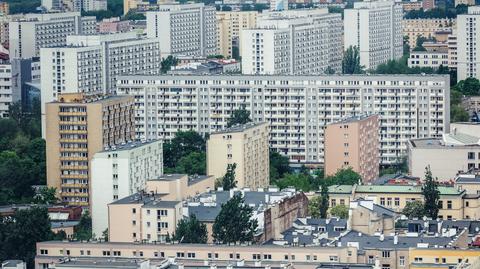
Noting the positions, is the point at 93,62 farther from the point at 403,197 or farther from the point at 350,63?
the point at 403,197

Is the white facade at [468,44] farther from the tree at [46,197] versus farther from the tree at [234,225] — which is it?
the tree at [234,225]

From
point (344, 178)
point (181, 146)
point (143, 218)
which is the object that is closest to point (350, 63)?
point (181, 146)

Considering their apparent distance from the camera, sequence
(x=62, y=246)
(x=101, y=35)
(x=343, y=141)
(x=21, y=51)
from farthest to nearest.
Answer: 1. (x=21, y=51)
2. (x=101, y=35)
3. (x=343, y=141)
4. (x=62, y=246)

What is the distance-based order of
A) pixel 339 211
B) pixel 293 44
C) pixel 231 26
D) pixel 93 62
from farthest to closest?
pixel 231 26
pixel 293 44
pixel 93 62
pixel 339 211

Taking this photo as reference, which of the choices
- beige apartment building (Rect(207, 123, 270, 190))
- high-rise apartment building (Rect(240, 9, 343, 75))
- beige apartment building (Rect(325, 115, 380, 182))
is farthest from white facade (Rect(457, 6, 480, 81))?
beige apartment building (Rect(207, 123, 270, 190))


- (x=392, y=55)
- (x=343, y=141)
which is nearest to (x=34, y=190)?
(x=343, y=141)

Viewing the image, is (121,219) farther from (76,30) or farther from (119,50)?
(76,30)

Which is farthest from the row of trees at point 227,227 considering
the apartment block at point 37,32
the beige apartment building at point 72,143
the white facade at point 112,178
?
the apartment block at point 37,32
